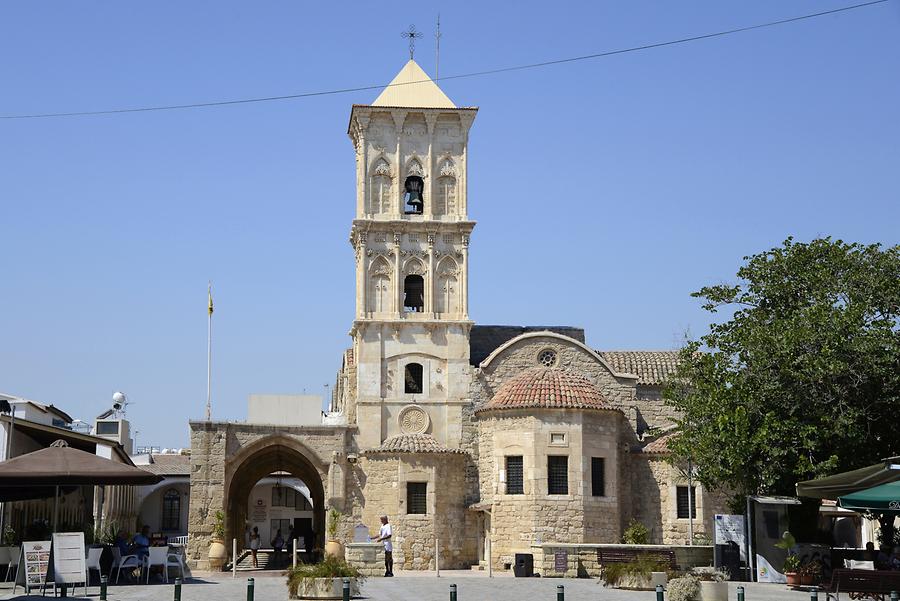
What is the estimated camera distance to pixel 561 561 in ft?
103

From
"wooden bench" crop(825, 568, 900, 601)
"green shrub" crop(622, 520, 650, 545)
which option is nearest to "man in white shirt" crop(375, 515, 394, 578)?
"green shrub" crop(622, 520, 650, 545)

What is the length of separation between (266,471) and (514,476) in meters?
15.6

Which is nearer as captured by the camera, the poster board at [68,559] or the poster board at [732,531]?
the poster board at [68,559]

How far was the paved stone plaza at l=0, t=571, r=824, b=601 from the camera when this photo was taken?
23.2 metres

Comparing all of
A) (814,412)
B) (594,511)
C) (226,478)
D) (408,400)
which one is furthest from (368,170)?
(814,412)

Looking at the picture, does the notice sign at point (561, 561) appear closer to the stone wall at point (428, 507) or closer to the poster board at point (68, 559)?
the stone wall at point (428, 507)

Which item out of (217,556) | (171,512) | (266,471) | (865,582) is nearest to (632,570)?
(865,582)

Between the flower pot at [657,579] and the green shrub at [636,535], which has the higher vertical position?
the green shrub at [636,535]

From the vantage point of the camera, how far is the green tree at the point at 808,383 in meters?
29.1

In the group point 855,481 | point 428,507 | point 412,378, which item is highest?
point 412,378

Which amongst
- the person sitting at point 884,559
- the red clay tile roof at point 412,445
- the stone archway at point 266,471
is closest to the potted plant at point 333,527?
the stone archway at point 266,471

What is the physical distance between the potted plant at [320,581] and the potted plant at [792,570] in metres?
10.4

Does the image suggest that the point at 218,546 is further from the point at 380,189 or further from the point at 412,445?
the point at 380,189

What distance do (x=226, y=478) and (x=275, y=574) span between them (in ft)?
20.5
